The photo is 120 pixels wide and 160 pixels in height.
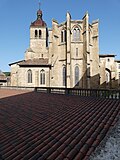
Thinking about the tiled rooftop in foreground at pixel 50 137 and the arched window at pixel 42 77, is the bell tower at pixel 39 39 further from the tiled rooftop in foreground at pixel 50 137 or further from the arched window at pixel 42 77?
the tiled rooftop in foreground at pixel 50 137

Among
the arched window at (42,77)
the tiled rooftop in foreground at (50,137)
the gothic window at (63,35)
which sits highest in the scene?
the gothic window at (63,35)

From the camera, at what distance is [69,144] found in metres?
3.66

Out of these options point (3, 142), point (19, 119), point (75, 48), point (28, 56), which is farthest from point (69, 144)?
point (28, 56)

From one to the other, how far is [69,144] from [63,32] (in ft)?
106

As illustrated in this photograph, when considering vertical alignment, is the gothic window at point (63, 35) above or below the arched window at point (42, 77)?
above

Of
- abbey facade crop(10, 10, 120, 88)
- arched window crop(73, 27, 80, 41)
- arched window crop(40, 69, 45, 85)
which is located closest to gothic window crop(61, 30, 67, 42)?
abbey facade crop(10, 10, 120, 88)

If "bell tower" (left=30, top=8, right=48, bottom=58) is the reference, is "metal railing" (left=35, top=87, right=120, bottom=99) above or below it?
below

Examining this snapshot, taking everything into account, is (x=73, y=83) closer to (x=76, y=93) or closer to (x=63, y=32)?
(x=63, y=32)

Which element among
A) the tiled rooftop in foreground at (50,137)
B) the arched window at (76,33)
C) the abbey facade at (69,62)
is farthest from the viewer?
the arched window at (76,33)

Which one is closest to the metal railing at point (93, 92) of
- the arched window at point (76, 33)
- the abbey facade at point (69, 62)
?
the abbey facade at point (69, 62)

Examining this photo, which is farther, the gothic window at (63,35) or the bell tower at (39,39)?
the bell tower at (39,39)

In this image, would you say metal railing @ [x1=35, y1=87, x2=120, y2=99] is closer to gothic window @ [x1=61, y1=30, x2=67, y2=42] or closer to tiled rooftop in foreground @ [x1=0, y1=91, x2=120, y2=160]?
tiled rooftop in foreground @ [x1=0, y1=91, x2=120, y2=160]

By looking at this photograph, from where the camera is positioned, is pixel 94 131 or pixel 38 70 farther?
pixel 38 70

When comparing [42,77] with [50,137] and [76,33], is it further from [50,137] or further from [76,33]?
[50,137]
